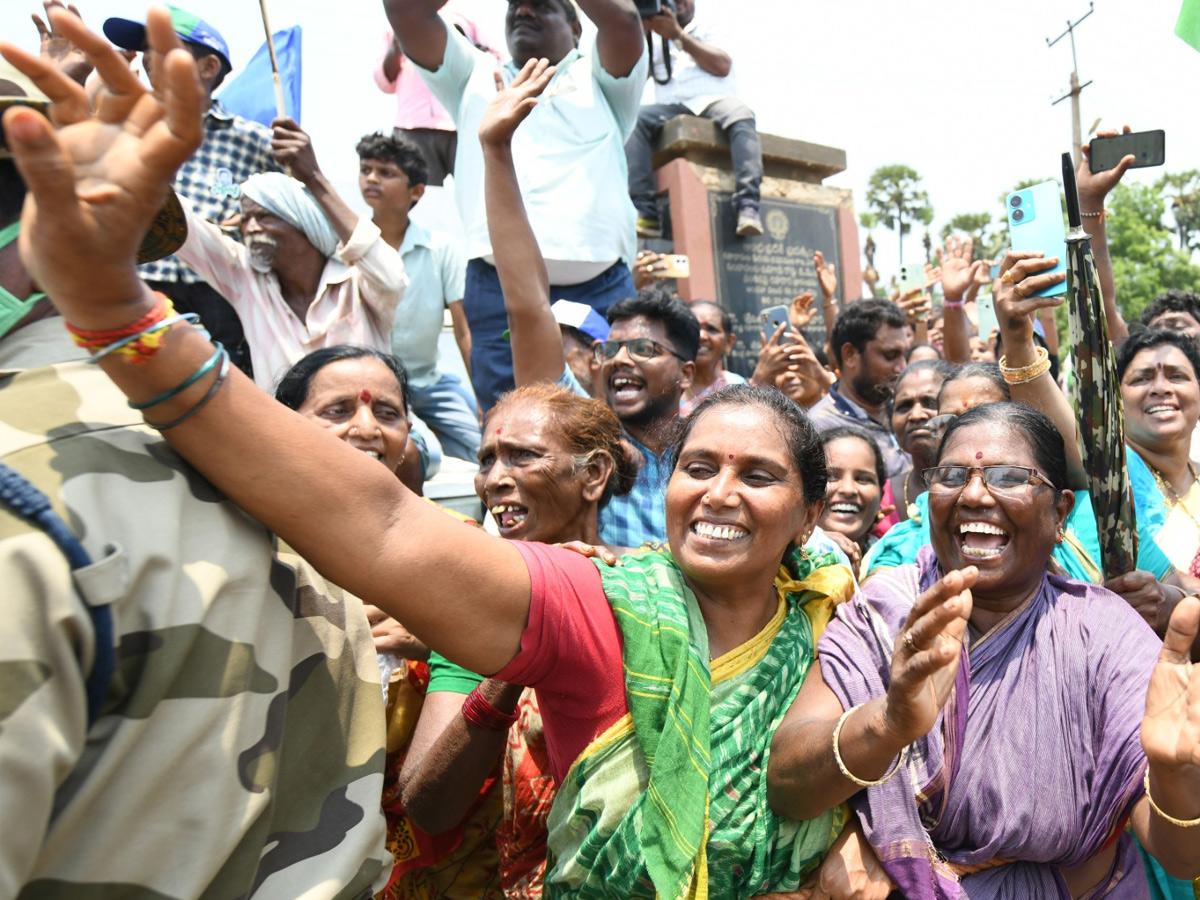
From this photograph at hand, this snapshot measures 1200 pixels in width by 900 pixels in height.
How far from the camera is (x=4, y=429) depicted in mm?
990

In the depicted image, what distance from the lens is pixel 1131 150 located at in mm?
3219

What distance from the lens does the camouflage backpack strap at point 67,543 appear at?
917mm

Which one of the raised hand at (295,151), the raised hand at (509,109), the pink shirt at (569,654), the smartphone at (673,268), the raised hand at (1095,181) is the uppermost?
the raised hand at (295,151)

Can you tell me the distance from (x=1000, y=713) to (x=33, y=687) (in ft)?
5.97

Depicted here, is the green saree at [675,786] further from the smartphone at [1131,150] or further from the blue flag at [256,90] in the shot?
the blue flag at [256,90]

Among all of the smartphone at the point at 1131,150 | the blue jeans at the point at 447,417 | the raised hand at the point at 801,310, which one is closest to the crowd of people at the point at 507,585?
the smartphone at the point at 1131,150

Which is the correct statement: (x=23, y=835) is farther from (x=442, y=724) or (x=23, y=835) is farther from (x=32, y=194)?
(x=442, y=724)

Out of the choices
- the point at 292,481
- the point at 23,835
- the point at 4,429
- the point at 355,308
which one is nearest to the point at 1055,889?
the point at 292,481

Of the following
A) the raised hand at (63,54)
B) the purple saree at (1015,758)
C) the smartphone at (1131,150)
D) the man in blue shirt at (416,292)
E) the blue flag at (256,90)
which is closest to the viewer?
the purple saree at (1015,758)

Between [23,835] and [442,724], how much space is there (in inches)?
48.9

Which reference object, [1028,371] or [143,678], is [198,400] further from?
[1028,371]

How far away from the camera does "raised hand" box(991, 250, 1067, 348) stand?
2682 mm

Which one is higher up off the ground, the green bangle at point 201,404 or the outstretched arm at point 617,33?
the outstretched arm at point 617,33

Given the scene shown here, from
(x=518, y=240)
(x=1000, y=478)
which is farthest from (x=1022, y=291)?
(x=518, y=240)
